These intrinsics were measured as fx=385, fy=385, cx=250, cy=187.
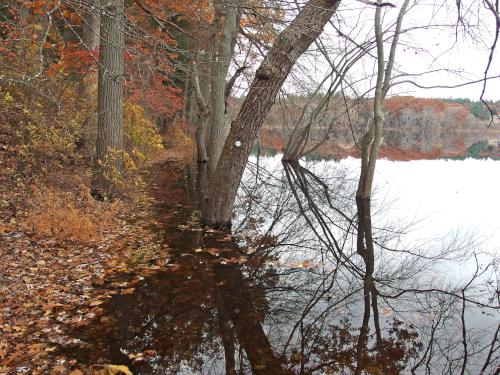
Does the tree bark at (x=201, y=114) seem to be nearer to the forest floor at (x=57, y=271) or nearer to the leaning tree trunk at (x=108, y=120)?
the leaning tree trunk at (x=108, y=120)

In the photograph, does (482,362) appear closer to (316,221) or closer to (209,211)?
(209,211)

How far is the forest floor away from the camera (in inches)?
149

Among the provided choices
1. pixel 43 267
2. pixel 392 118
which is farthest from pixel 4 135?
pixel 392 118

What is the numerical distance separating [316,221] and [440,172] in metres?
14.8

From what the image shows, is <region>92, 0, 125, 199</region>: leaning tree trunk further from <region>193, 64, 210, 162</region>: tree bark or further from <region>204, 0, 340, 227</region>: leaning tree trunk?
<region>193, 64, 210, 162</region>: tree bark

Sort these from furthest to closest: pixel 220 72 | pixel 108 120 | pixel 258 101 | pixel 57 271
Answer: pixel 220 72 < pixel 108 120 < pixel 258 101 < pixel 57 271

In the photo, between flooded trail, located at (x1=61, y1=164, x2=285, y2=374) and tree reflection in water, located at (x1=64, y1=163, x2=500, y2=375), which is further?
tree reflection in water, located at (x1=64, y1=163, x2=500, y2=375)

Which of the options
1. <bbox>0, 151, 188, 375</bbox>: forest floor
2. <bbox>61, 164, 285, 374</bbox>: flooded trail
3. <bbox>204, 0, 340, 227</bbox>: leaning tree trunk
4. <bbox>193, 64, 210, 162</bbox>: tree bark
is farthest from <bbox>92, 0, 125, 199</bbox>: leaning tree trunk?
<bbox>193, 64, 210, 162</bbox>: tree bark

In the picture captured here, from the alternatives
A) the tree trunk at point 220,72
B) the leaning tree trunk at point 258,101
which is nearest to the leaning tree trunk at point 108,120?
the leaning tree trunk at point 258,101

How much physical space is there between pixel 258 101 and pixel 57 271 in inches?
174

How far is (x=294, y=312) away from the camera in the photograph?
5.16 metres

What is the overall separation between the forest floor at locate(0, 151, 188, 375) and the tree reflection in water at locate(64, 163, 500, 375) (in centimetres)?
28

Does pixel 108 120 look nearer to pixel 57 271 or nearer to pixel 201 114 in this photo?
pixel 57 271

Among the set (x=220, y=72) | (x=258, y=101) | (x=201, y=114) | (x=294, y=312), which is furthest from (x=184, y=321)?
(x=201, y=114)
